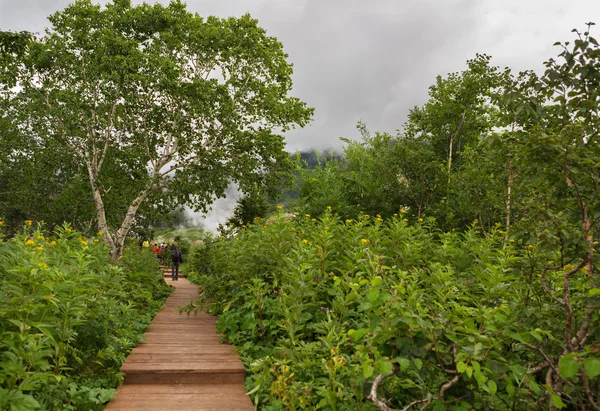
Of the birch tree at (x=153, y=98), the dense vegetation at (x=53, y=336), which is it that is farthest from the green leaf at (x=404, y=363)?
the birch tree at (x=153, y=98)

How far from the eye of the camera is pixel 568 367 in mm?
1765

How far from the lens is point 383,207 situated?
44.7 feet

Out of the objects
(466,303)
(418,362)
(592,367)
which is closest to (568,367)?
(592,367)

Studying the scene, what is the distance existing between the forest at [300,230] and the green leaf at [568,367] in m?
0.01

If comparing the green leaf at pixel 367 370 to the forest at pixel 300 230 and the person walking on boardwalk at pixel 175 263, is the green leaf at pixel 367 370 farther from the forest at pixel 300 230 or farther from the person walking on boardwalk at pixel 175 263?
the person walking on boardwalk at pixel 175 263

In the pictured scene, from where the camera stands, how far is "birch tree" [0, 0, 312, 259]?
14.5 metres

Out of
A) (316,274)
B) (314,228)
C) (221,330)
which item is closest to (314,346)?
(316,274)

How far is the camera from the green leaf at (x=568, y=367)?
5.68ft

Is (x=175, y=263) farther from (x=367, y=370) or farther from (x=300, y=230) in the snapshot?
(x=367, y=370)

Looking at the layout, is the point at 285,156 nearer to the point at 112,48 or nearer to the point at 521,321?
the point at 112,48

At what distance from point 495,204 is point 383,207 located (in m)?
3.97

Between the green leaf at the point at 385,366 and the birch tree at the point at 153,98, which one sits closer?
the green leaf at the point at 385,366

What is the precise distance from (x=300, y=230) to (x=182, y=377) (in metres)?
3.30

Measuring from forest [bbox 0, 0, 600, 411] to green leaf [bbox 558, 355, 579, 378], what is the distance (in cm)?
1
